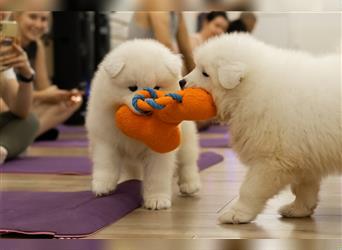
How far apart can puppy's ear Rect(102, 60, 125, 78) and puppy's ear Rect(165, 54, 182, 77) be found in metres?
0.15

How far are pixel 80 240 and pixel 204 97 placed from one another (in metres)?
0.55

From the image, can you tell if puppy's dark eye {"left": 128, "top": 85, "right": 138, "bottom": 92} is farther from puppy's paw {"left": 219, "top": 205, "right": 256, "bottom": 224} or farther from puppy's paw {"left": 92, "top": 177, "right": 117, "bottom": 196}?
puppy's paw {"left": 219, "top": 205, "right": 256, "bottom": 224}

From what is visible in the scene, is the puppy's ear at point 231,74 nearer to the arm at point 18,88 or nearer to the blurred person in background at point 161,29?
the blurred person in background at point 161,29

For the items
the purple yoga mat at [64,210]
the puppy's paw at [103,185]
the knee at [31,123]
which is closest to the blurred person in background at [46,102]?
the knee at [31,123]

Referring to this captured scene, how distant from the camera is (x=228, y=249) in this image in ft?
5.37

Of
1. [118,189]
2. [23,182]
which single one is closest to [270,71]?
[118,189]

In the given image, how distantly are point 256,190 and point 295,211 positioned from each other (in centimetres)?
29

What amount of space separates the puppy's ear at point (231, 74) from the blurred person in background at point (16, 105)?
5.81ft

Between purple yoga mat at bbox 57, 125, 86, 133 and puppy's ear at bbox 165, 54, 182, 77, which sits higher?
puppy's ear at bbox 165, 54, 182, 77

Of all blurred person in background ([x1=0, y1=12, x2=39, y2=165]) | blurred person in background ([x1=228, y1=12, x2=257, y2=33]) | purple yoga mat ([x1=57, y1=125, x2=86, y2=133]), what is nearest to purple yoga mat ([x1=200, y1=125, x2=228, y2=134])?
blurred person in background ([x1=228, y1=12, x2=257, y2=33])

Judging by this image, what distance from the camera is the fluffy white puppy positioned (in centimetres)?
214

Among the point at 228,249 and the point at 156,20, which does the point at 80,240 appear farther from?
the point at 156,20

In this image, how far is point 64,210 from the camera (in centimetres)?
207

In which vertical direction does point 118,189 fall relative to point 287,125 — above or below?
below
